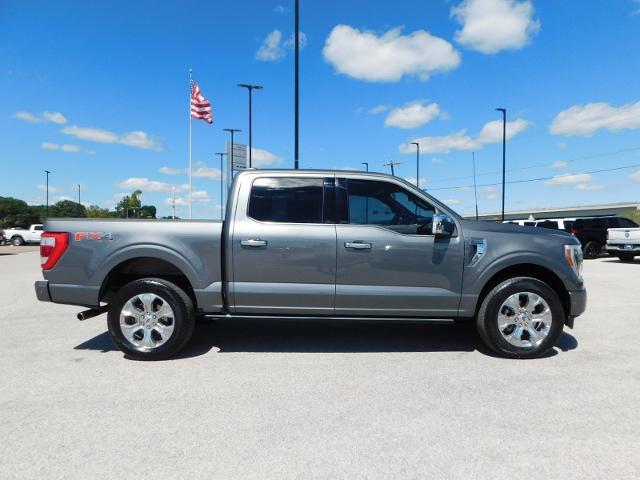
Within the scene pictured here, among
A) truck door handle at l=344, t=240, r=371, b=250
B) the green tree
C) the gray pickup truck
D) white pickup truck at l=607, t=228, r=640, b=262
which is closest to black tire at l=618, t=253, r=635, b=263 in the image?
white pickup truck at l=607, t=228, r=640, b=262

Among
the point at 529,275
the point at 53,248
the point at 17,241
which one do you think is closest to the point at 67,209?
the point at 17,241

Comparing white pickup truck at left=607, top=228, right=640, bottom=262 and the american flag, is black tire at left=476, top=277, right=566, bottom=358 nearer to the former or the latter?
white pickup truck at left=607, top=228, right=640, bottom=262

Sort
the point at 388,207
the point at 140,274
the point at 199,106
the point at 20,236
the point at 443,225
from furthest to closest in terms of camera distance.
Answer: the point at 20,236 < the point at 199,106 < the point at 140,274 < the point at 388,207 < the point at 443,225

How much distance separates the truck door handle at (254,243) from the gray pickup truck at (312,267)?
0.01 m

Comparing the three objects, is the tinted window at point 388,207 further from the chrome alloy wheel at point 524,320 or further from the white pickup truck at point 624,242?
the white pickup truck at point 624,242

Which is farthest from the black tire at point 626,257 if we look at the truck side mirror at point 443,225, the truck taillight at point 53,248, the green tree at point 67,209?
the green tree at point 67,209

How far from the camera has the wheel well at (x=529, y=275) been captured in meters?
4.66

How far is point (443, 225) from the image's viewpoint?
4398 mm

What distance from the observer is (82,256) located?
4.46 meters

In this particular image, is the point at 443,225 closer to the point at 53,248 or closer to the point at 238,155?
the point at 53,248

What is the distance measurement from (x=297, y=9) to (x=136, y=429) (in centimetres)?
1433

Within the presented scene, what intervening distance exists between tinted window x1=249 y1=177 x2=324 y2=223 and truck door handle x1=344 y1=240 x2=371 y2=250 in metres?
0.40

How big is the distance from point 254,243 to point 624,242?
16454 mm

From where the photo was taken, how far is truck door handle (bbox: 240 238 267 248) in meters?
4.42
